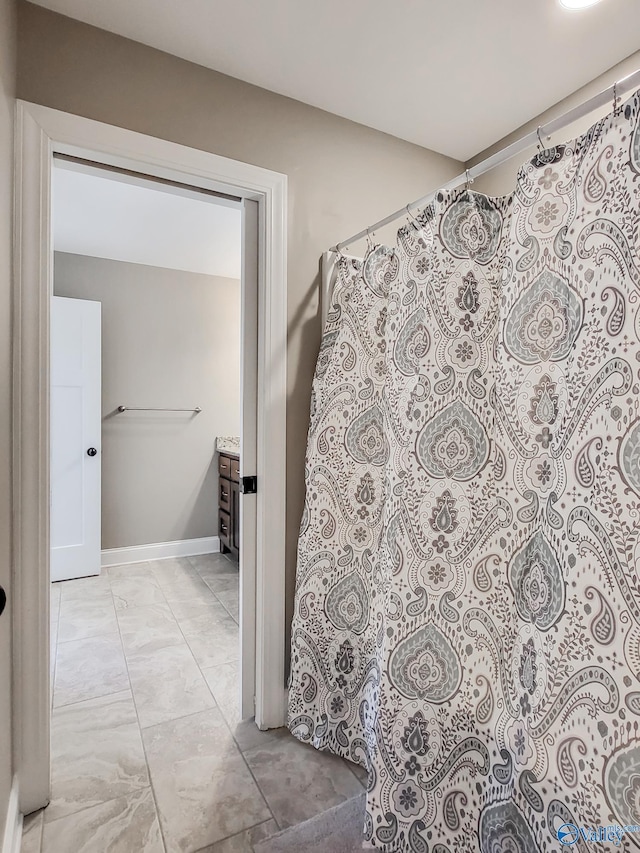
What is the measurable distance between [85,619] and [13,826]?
1.55 metres

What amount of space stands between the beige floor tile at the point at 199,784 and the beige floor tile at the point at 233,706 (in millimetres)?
38

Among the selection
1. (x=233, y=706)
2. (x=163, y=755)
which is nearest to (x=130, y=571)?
(x=233, y=706)

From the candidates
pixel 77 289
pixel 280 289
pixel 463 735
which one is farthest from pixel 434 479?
pixel 77 289

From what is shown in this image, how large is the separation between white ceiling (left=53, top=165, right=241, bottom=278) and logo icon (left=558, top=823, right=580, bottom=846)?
8.19 ft

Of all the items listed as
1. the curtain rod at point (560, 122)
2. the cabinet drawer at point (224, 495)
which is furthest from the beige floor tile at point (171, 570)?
the curtain rod at point (560, 122)

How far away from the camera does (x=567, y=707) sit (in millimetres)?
878

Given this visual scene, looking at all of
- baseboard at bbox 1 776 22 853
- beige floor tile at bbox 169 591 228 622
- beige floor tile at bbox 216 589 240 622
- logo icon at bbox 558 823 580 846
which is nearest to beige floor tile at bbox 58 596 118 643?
beige floor tile at bbox 169 591 228 622

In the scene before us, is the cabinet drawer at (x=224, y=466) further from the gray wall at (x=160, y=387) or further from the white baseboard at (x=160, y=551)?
the white baseboard at (x=160, y=551)

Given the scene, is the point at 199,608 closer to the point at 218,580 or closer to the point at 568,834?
the point at 218,580

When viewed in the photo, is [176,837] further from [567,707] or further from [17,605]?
[567,707]

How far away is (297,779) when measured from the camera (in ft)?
4.88

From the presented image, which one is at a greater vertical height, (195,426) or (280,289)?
(280,289)

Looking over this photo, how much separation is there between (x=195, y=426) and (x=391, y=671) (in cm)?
313

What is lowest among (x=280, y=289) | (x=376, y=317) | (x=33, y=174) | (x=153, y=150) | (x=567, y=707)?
(x=567, y=707)
